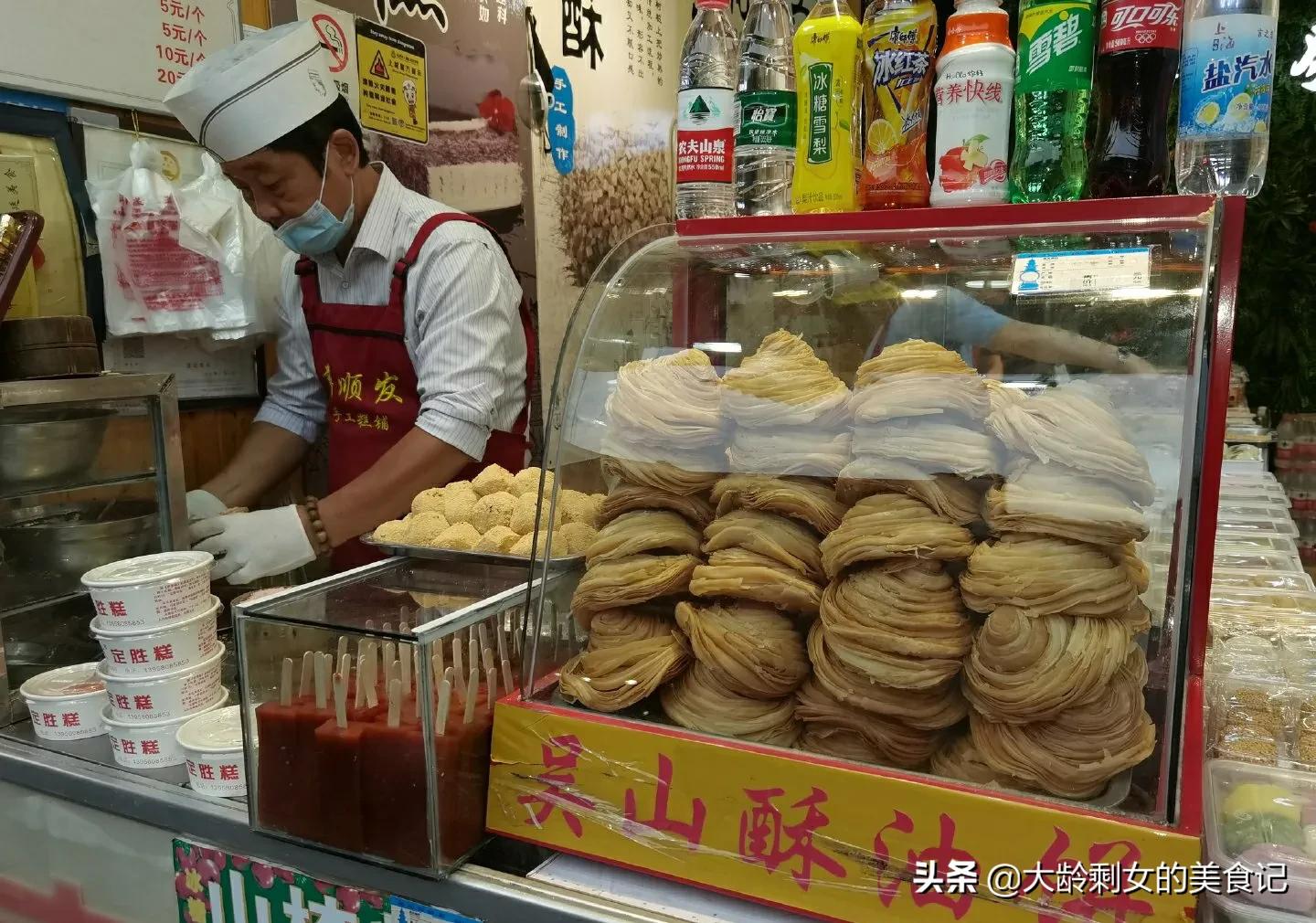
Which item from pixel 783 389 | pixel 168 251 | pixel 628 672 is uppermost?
pixel 168 251

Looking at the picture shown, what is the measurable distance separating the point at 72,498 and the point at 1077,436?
1.87 meters

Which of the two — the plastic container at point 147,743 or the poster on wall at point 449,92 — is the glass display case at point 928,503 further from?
the poster on wall at point 449,92

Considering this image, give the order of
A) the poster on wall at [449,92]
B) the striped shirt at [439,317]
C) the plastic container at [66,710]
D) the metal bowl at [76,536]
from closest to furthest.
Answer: the plastic container at [66,710] → the metal bowl at [76,536] → the striped shirt at [439,317] → the poster on wall at [449,92]

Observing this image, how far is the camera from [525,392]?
9.27 ft

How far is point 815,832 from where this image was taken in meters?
0.91

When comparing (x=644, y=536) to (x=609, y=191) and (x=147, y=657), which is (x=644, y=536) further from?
(x=609, y=191)

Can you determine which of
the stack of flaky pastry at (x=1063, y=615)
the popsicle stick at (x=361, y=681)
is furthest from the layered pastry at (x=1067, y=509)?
the popsicle stick at (x=361, y=681)

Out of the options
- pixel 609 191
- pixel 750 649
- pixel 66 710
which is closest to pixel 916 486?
pixel 750 649

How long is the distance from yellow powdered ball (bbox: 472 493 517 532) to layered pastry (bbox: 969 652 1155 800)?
2.69 ft

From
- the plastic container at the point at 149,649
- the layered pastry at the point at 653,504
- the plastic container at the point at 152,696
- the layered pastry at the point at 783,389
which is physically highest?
the layered pastry at the point at 783,389

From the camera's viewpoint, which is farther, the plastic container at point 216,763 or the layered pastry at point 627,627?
the plastic container at point 216,763

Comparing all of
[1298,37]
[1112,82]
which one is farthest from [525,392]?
[1298,37]

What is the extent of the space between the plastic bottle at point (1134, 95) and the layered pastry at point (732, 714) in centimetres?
73

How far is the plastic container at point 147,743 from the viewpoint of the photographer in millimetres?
1338
